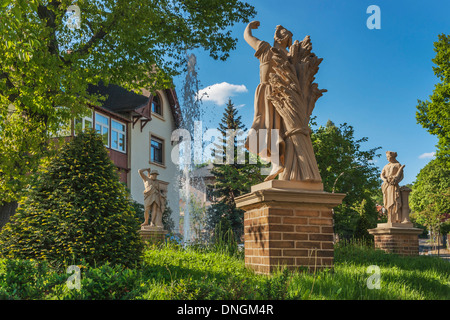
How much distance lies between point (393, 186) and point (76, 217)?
12030 millimetres

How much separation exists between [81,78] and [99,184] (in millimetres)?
6749

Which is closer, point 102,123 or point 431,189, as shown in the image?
point 102,123

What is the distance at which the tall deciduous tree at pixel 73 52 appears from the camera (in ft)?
35.0

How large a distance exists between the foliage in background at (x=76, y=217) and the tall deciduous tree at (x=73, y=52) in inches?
123

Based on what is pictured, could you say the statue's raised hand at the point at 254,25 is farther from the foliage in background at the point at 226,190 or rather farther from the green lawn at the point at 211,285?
the foliage in background at the point at 226,190

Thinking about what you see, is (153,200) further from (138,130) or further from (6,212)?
(138,130)

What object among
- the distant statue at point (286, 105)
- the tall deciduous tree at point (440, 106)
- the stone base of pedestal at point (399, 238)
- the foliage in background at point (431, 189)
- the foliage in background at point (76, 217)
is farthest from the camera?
the foliage in background at point (431, 189)

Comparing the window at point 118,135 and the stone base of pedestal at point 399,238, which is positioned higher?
the window at point 118,135

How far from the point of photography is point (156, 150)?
A: 1238 inches

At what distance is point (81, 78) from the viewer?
12.3 meters

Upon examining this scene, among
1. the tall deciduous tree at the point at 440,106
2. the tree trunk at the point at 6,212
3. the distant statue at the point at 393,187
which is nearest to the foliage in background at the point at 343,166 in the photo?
the tall deciduous tree at the point at 440,106

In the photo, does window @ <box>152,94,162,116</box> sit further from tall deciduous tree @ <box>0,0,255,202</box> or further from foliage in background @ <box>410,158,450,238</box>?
foliage in background @ <box>410,158,450,238</box>

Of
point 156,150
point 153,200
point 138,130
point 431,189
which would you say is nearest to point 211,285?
point 153,200
